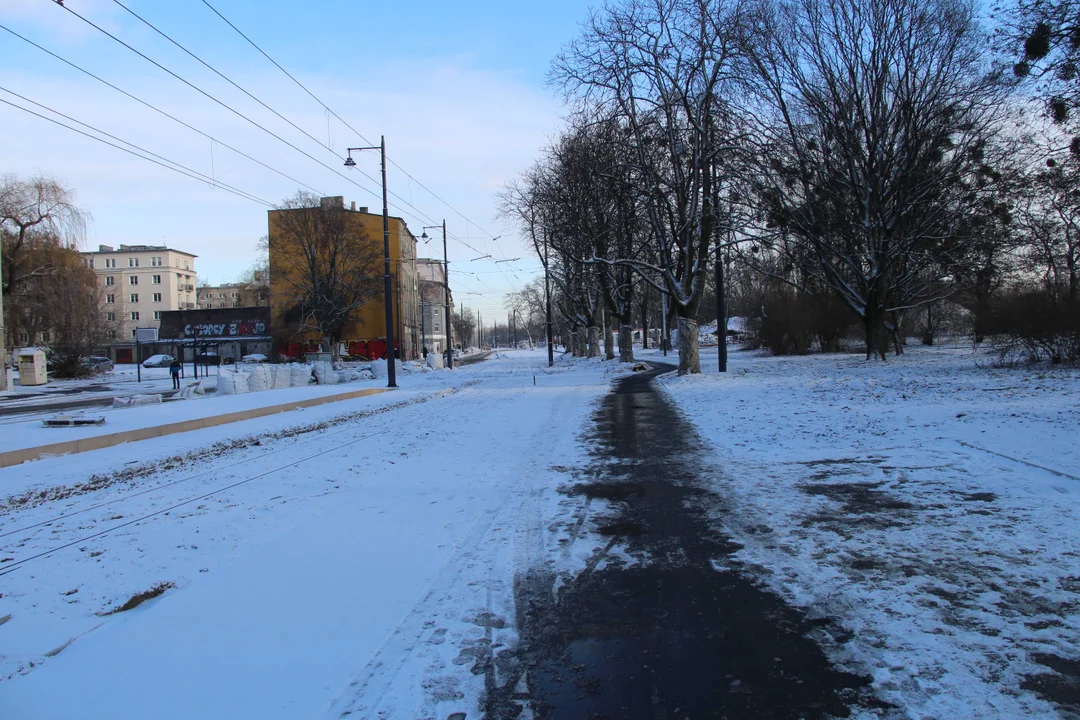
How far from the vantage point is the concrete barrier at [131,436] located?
10892 mm

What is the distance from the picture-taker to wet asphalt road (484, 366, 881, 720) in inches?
124

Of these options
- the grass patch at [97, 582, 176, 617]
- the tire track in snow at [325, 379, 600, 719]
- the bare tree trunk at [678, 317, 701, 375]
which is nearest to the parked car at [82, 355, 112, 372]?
the bare tree trunk at [678, 317, 701, 375]

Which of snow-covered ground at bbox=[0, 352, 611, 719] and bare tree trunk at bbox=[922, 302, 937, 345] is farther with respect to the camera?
bare tree trunk at bbox=[922, 302, 937, 345]

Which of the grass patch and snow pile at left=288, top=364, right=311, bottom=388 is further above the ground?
snow pile at left=288, top=364, right=311, bottom=388

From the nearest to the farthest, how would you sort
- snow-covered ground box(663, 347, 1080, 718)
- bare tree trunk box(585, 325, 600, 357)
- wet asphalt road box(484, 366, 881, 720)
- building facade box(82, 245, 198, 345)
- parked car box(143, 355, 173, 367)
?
1. wet asphalt road box(484, 366, 881, 720)
2. snow-covered ground box(663, 347, 1080, 718)
3. bare tree trunk box(585, 325, 600, 357)
4. parked car box(143, 355, 173, 367)
5. building facade box(82, 245, 198, 345)

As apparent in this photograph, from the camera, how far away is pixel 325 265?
5716 cm

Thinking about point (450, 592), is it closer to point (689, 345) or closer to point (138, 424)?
point (138, 424)

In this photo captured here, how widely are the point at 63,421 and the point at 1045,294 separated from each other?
24.9m

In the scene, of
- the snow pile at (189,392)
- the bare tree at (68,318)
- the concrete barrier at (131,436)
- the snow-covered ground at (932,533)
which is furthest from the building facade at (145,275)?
the snow-covered ground at (932,533)

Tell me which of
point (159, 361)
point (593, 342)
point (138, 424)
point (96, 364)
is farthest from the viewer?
point (159, 361)

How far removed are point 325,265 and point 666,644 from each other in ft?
189

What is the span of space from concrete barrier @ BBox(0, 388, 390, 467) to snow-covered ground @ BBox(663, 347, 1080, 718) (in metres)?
10.7

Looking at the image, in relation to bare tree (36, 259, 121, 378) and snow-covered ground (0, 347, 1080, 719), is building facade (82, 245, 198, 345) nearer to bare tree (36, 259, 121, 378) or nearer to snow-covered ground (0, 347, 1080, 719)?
bare tree (36, 259, 121, 378)

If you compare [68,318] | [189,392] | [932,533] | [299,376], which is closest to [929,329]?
[299,376]
